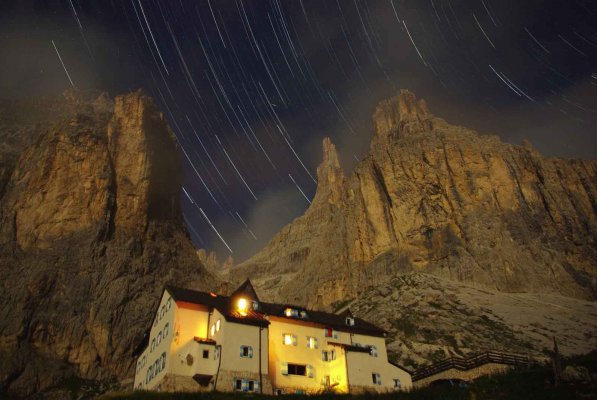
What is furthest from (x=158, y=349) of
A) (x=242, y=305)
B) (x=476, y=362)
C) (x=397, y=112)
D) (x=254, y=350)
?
(x=397, y=112)

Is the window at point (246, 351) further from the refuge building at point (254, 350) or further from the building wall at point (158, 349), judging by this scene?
the building wall at point (158, 349)

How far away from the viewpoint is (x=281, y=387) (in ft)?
153

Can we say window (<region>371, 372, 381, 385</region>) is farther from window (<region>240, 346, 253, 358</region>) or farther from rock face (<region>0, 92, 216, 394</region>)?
rock face (<region>0, 92, 216, 394</region>)

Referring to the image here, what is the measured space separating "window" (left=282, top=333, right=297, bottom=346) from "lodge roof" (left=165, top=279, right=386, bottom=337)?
1.87 meters

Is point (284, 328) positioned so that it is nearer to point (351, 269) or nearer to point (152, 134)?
point (351, 269)

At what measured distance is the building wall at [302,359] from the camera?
4753cm

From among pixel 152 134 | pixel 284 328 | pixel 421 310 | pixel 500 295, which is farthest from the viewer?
pixel 152 134

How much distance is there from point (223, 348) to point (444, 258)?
73505 mm

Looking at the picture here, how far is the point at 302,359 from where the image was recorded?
49.5m

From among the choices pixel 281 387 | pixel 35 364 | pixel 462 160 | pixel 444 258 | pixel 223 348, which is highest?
pixel 462 160

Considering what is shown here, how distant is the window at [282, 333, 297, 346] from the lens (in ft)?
163

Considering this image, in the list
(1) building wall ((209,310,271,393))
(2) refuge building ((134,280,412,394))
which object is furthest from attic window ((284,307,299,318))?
(1) building wall ((209,310,271,393))

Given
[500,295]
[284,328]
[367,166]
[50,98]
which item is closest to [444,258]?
[500,295]

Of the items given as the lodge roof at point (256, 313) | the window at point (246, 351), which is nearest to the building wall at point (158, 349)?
the lodge roof at point (256, 313)
